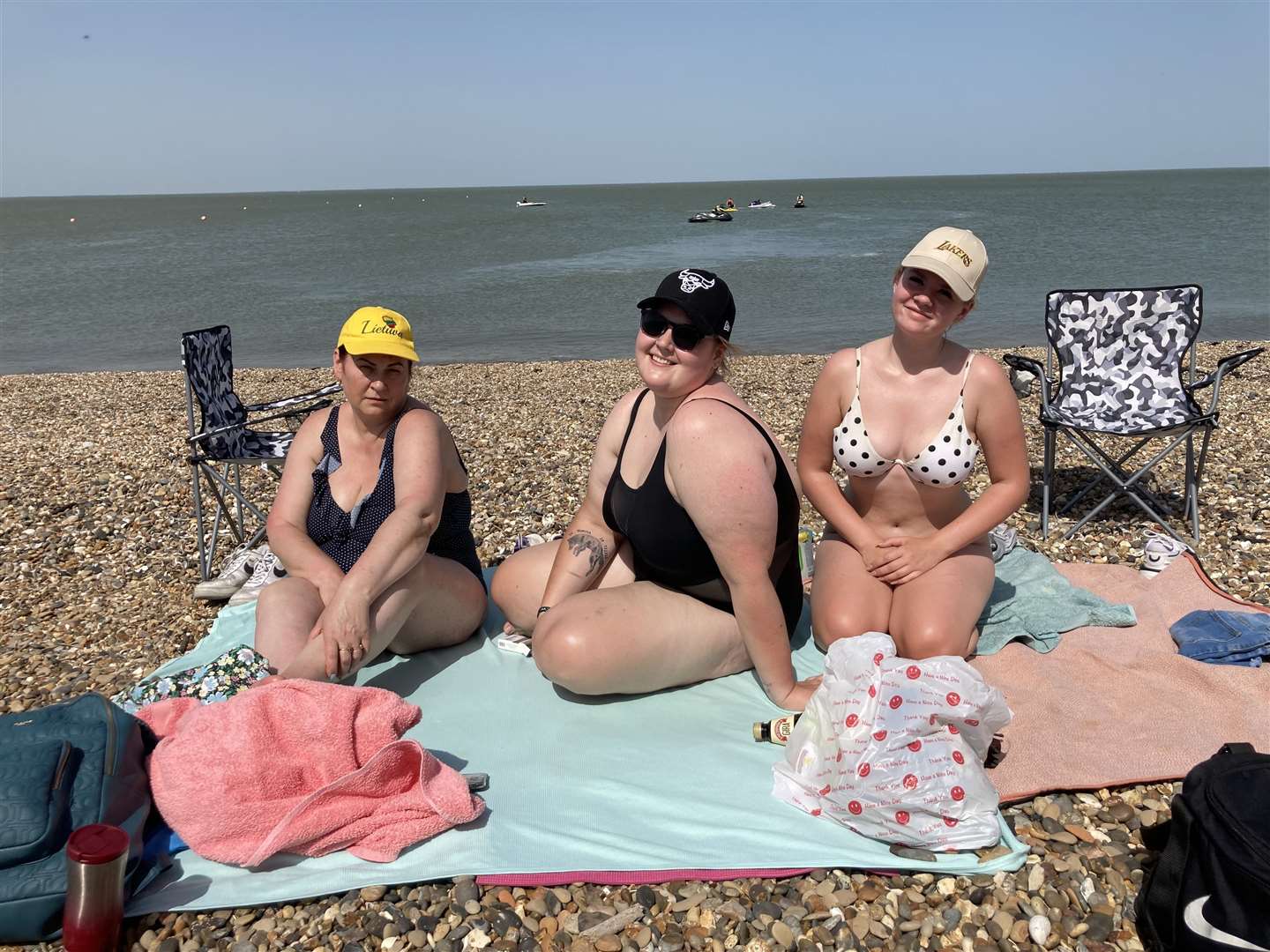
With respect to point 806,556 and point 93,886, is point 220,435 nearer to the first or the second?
point 806,556

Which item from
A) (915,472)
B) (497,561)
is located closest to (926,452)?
(915,472)

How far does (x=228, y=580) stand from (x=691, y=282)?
3.07 meters

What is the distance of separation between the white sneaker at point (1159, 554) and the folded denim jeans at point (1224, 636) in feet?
2.20

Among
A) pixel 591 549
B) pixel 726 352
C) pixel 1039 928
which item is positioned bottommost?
pixel 1039 928

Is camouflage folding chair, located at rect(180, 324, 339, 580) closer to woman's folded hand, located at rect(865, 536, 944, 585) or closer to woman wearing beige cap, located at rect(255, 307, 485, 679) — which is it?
woman wearing beige cap, located at rect(255, 307, 485, 679)

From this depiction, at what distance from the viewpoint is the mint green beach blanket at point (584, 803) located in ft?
9.02

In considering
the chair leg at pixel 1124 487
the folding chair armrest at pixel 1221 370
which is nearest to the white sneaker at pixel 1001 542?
the chair leg at pixel 1124 487

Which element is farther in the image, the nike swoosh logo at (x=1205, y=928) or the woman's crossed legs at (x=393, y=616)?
the woman's crossed legs at (x=393, y=616)

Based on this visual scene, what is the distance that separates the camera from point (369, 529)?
3766mm

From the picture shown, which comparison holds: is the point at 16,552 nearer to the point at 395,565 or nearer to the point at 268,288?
the point at 395,565

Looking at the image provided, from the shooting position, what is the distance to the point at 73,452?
8.16 meters

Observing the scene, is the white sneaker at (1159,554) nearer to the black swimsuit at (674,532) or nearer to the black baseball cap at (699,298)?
the black swimsuit at (674,532)

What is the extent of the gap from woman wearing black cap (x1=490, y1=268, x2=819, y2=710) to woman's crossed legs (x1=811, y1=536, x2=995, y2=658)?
0.17 metres

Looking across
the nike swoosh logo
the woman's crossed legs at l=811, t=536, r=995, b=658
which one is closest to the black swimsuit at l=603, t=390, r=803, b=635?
the woman's crossed legs at l=811, t=536, r=995, b=658
